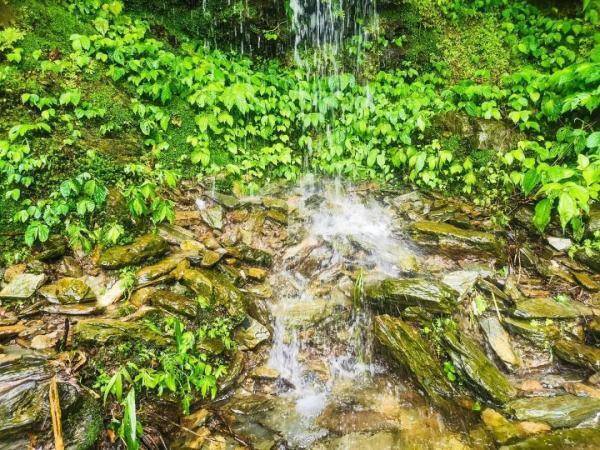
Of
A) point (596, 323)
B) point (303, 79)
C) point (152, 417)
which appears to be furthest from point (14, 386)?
point (303, 79)

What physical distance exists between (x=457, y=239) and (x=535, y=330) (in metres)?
1.53

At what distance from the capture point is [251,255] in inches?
193

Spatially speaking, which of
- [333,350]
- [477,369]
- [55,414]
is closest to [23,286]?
[55,414]

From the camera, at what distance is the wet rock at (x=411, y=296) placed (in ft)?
13.2

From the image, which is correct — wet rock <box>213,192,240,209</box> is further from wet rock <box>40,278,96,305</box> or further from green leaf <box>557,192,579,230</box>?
green leaf <box>557,192,579,230</box>

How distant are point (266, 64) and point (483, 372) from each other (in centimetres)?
643

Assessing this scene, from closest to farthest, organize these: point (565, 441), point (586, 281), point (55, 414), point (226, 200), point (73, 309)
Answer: point (55, 414), point (565, 441), point (73, 309), point (586, 281), point (226, 200)

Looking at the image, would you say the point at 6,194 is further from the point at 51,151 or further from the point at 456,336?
the point at 456,336


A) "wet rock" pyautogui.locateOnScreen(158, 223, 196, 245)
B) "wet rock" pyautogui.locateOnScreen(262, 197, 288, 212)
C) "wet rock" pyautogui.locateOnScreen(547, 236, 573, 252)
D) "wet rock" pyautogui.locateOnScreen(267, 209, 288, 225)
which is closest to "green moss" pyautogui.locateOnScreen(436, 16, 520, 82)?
"wet rock" pyautogui.locateOnScreen(547, 236, 573, 252)

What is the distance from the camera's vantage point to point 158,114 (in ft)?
17.6

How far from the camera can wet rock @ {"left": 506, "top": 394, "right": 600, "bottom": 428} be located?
319 cm

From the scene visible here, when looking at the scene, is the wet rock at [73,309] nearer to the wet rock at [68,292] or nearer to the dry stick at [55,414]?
the wet rock at [68,292]

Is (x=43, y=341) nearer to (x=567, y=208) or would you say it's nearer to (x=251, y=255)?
(x=251, y=255)

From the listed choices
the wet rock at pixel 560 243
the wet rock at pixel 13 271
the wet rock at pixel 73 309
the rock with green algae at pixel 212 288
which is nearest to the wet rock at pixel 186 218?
the rock with green algae at pixel 212 288
